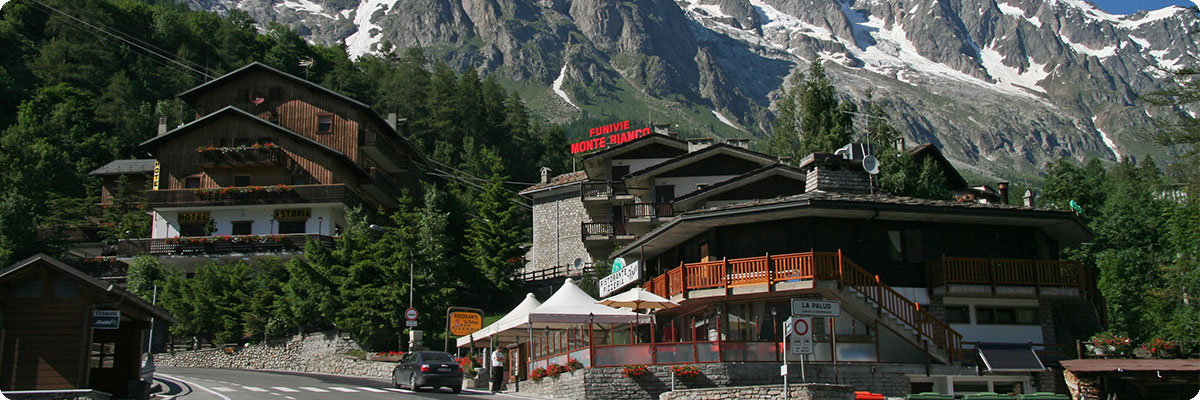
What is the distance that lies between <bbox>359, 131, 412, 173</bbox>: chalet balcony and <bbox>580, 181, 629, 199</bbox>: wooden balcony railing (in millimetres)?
14829

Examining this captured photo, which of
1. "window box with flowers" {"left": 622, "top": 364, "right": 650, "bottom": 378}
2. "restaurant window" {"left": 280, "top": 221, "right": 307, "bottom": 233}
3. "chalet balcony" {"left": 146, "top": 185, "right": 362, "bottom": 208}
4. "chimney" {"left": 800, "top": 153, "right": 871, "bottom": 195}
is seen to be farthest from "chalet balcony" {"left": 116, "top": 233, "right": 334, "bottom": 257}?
"window box with flowers" {"left": 622, "top": 364, "right": 650, "bottom": 378}

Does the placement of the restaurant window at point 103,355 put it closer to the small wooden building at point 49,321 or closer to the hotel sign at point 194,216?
the small wooden building at point 49,321

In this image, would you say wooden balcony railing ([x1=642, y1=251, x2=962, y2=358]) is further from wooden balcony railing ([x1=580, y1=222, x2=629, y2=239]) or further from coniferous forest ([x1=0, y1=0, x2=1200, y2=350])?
wooden balcony railing ([x1=580, y1=222, x2=629, y2=239])

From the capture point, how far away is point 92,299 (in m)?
22.7

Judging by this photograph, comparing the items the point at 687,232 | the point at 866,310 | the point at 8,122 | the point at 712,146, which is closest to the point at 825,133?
the point at 712,146

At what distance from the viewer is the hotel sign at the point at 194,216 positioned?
205 ft

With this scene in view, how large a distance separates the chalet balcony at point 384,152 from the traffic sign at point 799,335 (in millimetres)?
48857

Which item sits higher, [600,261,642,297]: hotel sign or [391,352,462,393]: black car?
[600,261,642,297]: hotel sign

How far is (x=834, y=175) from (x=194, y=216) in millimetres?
43112

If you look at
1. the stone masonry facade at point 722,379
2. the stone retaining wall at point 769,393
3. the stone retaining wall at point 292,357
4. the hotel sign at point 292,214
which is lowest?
the stone retaining wall at point 769,393

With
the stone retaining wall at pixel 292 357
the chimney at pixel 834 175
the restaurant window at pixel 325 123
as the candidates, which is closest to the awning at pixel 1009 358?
the chimney at pixel 834 175

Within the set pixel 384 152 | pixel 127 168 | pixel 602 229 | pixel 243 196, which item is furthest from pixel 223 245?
pixel 602 229

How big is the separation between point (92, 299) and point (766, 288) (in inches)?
639

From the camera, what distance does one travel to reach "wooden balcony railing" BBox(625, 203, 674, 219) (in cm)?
5328
